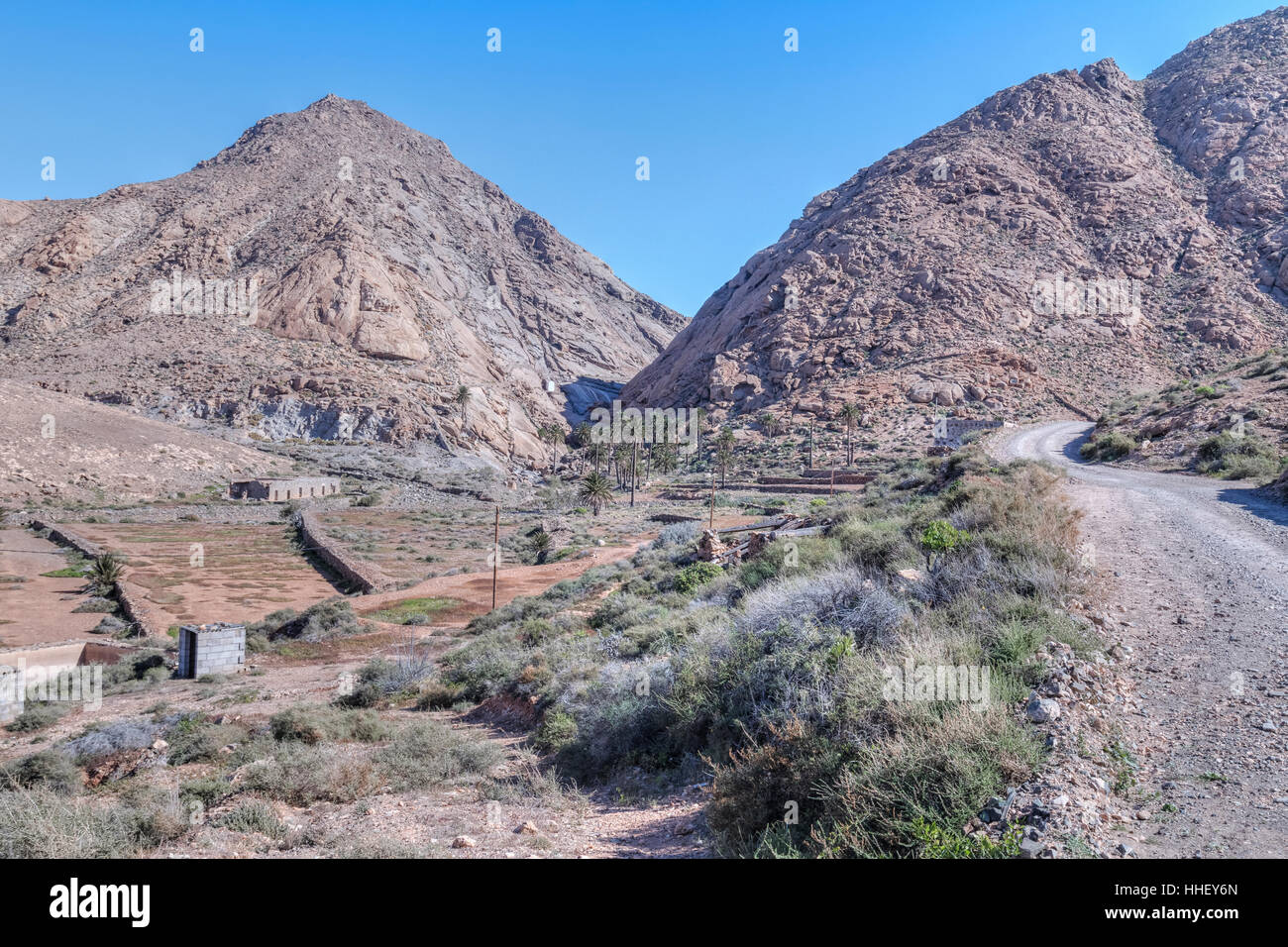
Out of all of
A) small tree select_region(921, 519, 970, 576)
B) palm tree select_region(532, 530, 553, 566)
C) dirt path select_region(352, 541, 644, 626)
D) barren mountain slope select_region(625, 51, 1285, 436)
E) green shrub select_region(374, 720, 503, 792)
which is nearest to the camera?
green shrub select_region(374, 720, 503, 792)

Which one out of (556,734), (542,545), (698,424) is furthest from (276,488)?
(556,734)

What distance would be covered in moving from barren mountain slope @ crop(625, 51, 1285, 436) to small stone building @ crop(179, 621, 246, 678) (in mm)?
54889

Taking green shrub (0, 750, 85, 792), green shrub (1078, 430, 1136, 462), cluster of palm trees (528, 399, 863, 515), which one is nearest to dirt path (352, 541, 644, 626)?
green shrub (0, 750, 85, 792)

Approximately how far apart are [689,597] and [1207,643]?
11.2 meters

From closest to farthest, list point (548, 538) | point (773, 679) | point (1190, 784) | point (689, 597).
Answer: point (1190, 784) → point (773, 679) → point (689, 597) → point (548, 538)

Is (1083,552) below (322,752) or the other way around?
the other way around

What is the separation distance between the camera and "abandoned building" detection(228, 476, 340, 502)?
55.1m

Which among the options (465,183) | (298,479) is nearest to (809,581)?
(298,479)

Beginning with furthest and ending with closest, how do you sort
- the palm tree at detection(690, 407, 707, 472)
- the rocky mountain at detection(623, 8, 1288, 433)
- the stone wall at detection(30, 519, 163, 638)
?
the palm tree at detection(690, 407, 707, 472) → the rocky mountain at detection(623, 8, 1288, 433) → the stone wall at detection(30, 519, 163, 638)

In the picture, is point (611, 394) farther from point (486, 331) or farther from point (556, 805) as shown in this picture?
point (556, 805)

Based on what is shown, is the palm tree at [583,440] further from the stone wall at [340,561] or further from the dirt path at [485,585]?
the dirt path at [485,585]

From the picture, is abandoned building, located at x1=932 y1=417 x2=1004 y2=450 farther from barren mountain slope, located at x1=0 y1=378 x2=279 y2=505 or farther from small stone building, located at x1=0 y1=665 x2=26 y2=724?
barren mountain slope, located at x1=0 y1=378 x2=279 y2=505

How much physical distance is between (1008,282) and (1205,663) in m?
73.5

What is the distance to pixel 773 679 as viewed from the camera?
6570 millimetres
